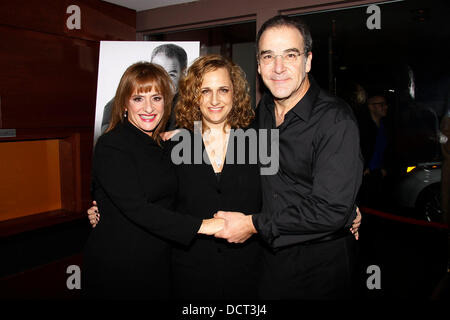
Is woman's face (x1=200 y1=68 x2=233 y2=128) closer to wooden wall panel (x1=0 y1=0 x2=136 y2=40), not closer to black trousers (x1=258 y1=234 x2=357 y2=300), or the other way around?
black trousers (x1=258 y1=234 x2=357 y2=300)

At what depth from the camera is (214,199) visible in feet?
5.61

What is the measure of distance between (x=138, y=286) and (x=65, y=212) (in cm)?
177

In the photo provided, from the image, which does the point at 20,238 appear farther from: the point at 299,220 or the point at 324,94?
the point at 324,94

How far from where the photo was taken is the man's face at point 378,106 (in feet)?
10.2

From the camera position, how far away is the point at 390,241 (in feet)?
12.3

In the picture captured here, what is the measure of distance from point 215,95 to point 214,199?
1.84 ft

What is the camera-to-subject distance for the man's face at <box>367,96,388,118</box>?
10.2 feet

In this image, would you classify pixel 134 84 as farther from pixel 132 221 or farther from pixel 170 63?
pixel 170 63

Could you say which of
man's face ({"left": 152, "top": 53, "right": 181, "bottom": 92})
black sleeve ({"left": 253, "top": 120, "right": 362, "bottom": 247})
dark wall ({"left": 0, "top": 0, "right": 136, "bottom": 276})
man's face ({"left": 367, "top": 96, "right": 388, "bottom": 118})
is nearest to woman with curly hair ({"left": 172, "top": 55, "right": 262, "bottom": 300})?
black sleeve ({"left": 253, "top": 120, "right": 362, "bottom": 247})

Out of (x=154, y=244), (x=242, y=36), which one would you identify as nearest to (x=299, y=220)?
(x=154, y=244)

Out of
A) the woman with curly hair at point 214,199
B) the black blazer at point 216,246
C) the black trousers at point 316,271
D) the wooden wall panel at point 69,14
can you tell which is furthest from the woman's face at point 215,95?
the wooden wall panel at point 69,14

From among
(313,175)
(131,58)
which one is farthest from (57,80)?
(313,175)

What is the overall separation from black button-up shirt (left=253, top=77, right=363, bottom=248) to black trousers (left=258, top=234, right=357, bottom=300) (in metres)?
0.08

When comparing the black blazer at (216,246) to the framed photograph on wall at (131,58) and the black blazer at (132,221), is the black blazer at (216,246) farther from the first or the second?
the framed photograph on wall at (131,58)
